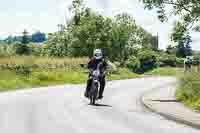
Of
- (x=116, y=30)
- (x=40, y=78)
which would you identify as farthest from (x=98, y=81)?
(x=116, y=30)

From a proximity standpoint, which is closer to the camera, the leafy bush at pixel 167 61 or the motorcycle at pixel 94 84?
the motorcycle at pixel 94 84

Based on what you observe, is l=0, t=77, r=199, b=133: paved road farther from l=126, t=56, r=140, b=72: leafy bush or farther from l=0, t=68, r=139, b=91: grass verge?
l=126, t=56, r=140, b=72: leafy bush

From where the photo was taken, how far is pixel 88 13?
81.4 m

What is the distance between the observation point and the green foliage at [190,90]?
19875 millimetres

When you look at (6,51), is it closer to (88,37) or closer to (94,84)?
(88,37)

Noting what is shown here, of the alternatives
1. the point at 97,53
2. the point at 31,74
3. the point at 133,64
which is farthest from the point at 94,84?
the point at 133,64

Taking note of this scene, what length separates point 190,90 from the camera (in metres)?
21.6

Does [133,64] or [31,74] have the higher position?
[31,74]

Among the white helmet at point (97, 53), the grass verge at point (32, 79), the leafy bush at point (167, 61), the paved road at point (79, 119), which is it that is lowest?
the leafy bush at point (167, 61)

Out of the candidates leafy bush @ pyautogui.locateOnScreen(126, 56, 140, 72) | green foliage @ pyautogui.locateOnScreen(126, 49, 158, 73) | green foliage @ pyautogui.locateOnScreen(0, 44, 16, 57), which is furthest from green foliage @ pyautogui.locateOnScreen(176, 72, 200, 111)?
green foliage @ pyautogui.locateOnScreen(126, 49, 158, 73)

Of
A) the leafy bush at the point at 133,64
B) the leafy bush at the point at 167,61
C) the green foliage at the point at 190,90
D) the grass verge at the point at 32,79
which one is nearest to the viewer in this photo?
the green foliage at the point at 190,90

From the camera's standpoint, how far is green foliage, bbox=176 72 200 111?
65.2 feet

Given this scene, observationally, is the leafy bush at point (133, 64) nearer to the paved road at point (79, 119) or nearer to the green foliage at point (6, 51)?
the green foliage at point (6, 51)

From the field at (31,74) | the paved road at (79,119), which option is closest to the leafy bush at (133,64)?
the field at (31,74)
